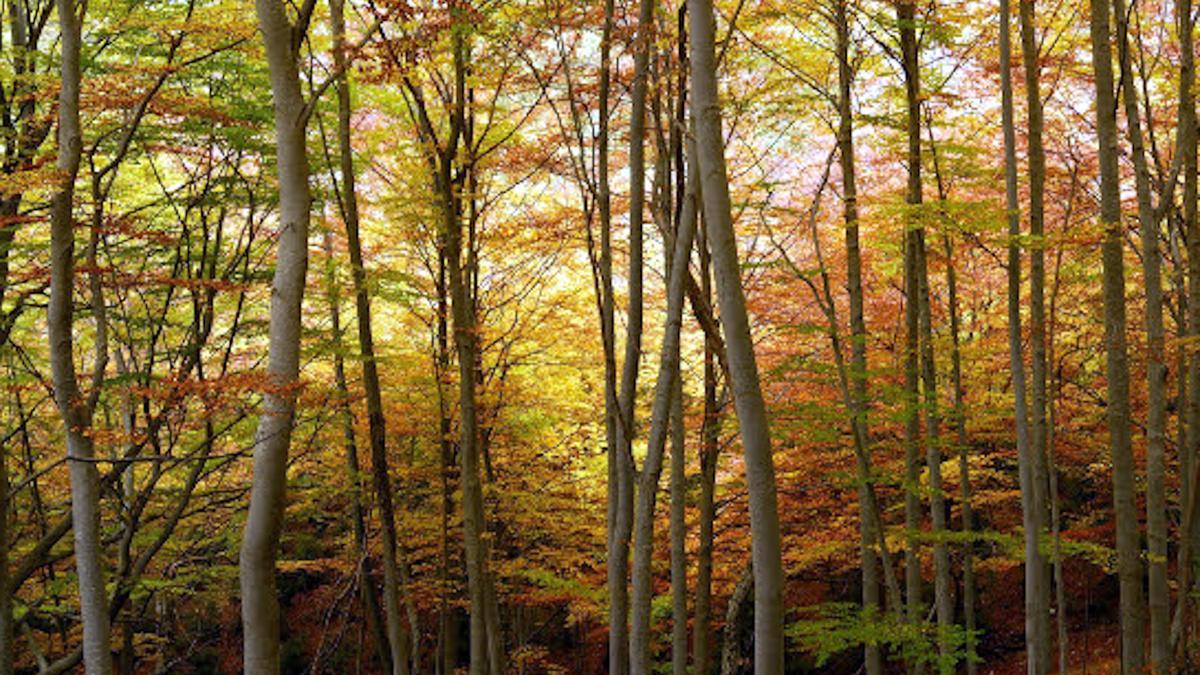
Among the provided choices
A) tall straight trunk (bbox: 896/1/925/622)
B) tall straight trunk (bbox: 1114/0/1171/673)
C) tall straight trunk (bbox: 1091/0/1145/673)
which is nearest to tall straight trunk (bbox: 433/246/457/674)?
tall straight trunk (bbox: 896/1/925/622)

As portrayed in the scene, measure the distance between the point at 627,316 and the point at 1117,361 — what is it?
3.56m

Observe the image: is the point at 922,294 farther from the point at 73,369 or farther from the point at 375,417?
the point at 73,369

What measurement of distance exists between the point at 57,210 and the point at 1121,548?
7660 millimetres

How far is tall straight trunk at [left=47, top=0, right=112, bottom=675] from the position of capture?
22.7 feet

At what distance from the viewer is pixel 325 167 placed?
10.6 meters

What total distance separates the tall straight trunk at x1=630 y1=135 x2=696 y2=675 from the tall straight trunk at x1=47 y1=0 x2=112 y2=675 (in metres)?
3.89

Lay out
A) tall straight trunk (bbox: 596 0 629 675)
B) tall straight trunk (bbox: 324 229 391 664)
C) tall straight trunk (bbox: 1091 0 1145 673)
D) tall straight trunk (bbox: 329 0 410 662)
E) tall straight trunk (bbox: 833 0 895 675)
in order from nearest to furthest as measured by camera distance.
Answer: tall straight trunk (bbox: 1091 0 1145 673) < tall straight trunk (bbox: 596 0 629 675) < tall straight trunk (bbox: 833 0 895 675) < tall straight trunk (bbox: 329 0 410 662) < tall straight trunk (bbox: 324 229 391 664)

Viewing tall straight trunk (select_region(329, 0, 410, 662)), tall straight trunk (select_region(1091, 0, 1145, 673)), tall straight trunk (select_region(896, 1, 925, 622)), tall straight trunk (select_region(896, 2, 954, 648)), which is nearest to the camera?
tall straight trunk (select_region(1091, 0, 1145, 673))

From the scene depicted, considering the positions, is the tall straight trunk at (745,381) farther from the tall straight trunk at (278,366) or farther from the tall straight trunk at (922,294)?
the tall straight trunk at (922,294)

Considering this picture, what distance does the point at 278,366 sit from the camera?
5.41m

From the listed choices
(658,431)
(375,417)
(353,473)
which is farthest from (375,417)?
(658,431)

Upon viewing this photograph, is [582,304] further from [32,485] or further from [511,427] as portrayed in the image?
[32,485]

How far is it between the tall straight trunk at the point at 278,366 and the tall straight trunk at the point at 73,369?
7.69 ft

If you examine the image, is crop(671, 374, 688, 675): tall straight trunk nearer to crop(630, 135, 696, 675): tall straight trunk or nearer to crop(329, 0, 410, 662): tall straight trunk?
crop(630, 135, 696, 675): tall straight trunk
